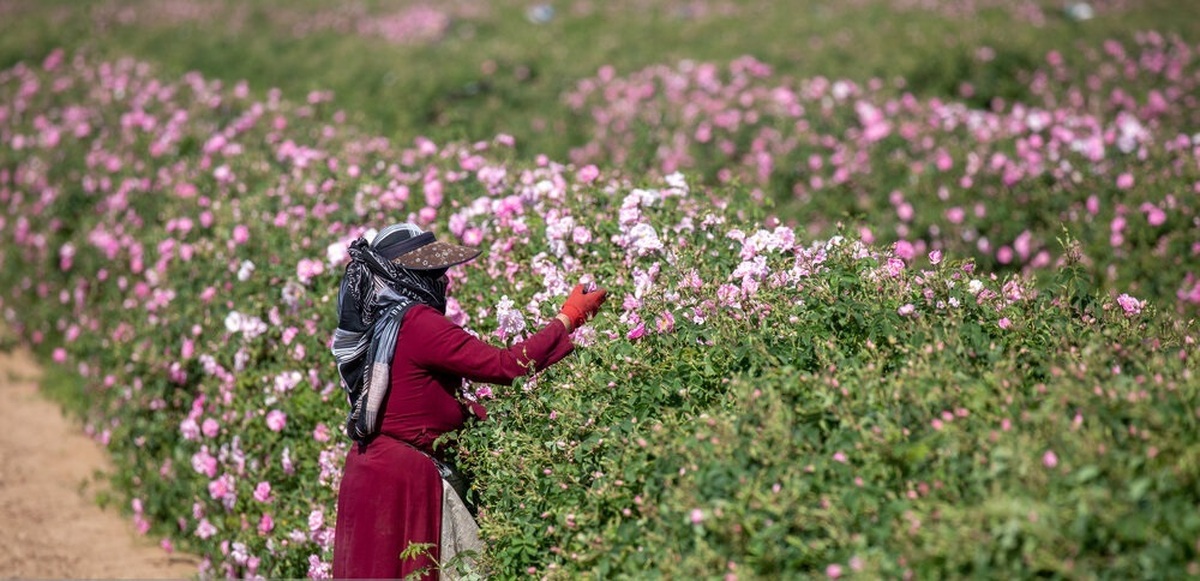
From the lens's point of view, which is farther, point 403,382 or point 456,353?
point 403,382

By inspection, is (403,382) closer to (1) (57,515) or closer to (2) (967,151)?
(1) (57,515)

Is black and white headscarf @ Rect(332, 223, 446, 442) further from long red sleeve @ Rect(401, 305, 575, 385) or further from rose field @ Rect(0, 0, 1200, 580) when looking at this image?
rose field @ Rect(0, 0, 1200, 580)

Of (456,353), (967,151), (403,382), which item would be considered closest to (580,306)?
(456,353)

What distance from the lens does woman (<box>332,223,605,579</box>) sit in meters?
4.03

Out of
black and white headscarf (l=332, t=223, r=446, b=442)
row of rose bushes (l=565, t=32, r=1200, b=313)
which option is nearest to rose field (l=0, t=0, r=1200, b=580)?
row of rose bushes (l=565, t=32, r=1200, b=313)

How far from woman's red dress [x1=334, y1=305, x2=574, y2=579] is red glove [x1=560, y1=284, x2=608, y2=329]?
0.17 metres

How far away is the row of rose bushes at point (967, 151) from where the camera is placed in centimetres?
746

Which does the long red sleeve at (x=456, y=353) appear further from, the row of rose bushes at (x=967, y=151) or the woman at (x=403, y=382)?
the row of rose bushes at (x=967, y=151)

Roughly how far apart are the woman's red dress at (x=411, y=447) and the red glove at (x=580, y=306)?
0.55 ft

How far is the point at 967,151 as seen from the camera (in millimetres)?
8539

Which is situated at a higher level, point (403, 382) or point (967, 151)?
point (403, 382)

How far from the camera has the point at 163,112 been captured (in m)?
9.64

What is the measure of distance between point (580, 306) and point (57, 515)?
4.08m

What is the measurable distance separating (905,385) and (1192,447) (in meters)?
0.80
